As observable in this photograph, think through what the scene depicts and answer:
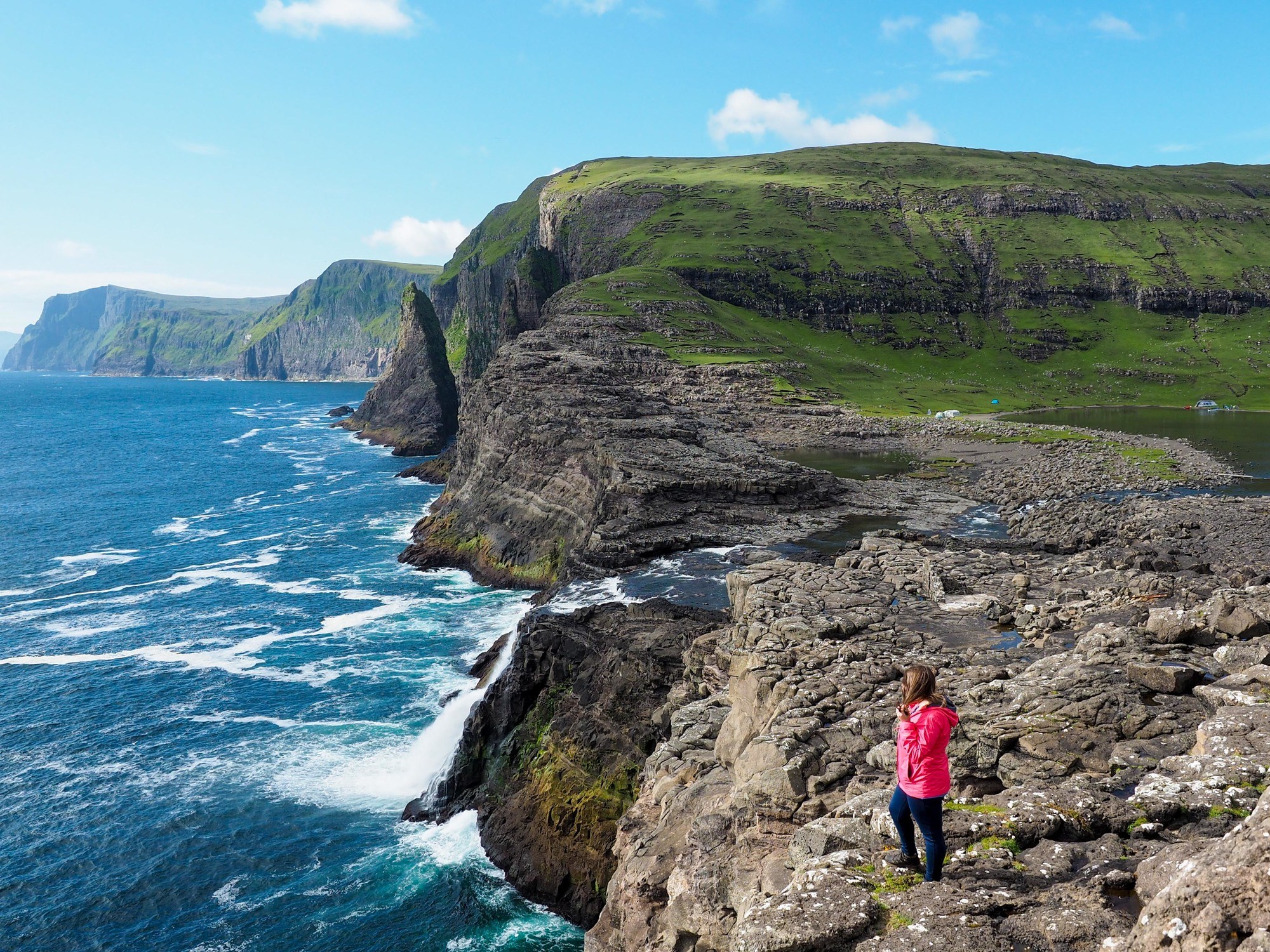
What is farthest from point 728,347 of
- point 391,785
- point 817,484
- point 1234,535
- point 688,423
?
point 391,785

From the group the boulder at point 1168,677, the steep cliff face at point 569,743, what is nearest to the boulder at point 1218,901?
the boulder at point 1168,677

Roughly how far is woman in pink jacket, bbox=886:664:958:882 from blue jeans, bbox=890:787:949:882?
0.03 ft

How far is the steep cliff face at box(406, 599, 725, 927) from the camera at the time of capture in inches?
1357

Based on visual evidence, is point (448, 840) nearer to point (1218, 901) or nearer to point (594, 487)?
point (1218, 901)

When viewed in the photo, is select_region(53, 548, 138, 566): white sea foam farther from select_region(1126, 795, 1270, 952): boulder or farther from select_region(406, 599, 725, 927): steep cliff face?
select_region(1126, 795, 1270, 952): boulder

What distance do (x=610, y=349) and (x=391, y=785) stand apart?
11363cm

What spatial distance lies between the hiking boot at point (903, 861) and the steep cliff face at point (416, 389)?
15632 centimetres

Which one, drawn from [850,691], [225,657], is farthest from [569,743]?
[225,657]

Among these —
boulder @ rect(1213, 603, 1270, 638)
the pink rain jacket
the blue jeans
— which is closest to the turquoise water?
the blue jeans

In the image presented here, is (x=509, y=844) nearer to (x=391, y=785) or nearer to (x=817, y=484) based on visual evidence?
(x=391, y=785)

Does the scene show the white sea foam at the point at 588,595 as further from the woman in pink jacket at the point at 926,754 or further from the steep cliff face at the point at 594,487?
the woman in pink jacket at the point at 926,754

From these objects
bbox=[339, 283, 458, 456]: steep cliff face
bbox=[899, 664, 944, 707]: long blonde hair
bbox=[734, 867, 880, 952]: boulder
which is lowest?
bbox=[734, 867, 880, 952]: boulder

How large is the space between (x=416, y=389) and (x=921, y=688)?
178 meters

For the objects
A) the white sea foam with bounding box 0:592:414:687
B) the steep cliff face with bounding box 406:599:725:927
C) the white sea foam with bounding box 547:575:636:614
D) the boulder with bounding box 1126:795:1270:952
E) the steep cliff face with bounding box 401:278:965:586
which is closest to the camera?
the boulder with bounding box 1126:795:1270:952
